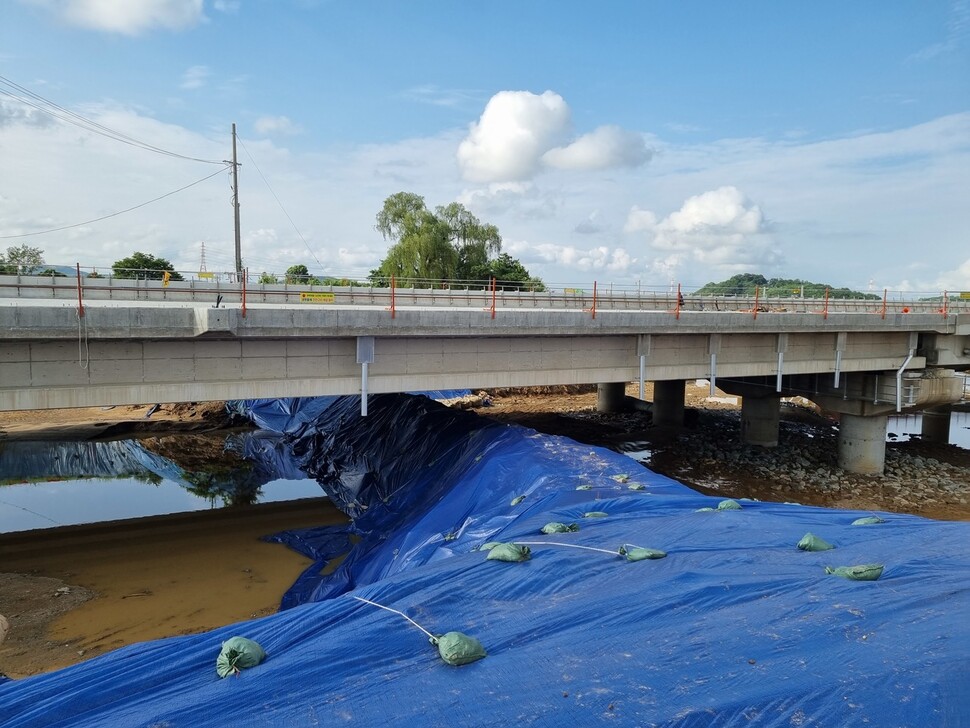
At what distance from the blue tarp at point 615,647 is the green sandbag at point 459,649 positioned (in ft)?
0.23

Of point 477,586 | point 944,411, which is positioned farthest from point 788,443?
point 477,586

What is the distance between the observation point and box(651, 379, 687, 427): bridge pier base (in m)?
25.8

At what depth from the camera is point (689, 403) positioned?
32156mm

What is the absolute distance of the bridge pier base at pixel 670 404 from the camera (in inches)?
1016

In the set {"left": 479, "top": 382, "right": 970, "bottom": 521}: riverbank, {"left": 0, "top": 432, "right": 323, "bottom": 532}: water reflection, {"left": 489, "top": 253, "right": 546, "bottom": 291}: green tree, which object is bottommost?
{"left": 0, "top": 432, "right": 323, "bottom": 532}: water reflection

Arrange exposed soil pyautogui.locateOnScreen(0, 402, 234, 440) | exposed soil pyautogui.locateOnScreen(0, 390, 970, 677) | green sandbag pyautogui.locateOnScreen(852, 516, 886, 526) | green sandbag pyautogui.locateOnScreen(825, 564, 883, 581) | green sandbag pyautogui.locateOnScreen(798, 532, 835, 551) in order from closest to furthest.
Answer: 1. green sandbag pyautogui.locateOnScreen(825, 564, 883, 581)
2. green sandbag pyautogui.locateOnScreen(798, 532, 835, 551)
3. green sandbag pyautogui.locateOnScreen(852, 516, 886, 526)
4. exposed soil pyautogui.locateOnScreen(0, 390, 970, 677)
5. exposed soil pyautogui.locateOnScreen(0, 402, 234, 440)

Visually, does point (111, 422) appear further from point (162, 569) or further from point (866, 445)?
point (866, 445)

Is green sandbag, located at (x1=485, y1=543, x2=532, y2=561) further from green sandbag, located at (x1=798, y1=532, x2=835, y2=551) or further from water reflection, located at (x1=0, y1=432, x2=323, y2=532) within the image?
water reflection, located at (x1=0, y1=432, x2=323, y2=532)

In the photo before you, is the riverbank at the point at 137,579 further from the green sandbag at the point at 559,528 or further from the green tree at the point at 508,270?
the green tree at the point at 508,270

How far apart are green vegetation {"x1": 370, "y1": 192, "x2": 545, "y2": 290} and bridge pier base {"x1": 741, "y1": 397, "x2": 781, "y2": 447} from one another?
2573 cm

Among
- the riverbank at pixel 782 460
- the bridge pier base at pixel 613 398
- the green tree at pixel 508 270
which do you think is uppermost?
the green tree at pixel 508 270

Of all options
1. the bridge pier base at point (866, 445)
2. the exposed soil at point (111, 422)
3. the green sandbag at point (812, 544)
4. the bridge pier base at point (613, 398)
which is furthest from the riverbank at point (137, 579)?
the bridge pier base at point (613, 398)

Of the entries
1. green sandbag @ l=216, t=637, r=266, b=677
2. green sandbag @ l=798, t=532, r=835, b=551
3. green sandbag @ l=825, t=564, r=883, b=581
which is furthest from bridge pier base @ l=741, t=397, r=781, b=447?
green sandbag @ l=216, t=637, r=266, b=677

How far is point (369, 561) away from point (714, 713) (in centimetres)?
735
